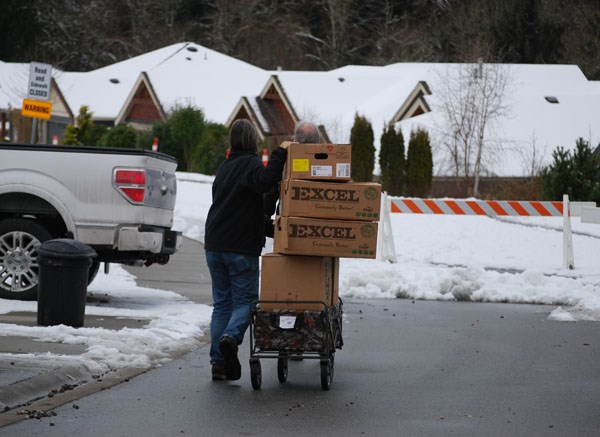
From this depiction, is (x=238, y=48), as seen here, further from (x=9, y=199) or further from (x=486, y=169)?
(x=9, y=199)

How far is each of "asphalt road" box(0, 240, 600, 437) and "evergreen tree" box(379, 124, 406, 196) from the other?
34261 millimetres

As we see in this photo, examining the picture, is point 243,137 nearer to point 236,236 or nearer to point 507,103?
point 236,236

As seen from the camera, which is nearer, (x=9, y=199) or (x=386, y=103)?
(x=9, y=199)

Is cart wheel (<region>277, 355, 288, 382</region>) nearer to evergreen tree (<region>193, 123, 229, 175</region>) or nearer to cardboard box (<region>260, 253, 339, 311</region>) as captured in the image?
cardboard box (<region>260, 253, 339, 311</region>)

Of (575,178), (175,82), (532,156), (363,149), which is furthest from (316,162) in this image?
(175,82)

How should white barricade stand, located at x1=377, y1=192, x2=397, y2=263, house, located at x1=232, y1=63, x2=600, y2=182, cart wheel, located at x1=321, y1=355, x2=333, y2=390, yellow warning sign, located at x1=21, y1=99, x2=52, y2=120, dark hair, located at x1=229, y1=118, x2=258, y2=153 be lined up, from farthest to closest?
house, located at x1=232, y1=63, x2=600, y2=182
yellow warning sign, located at x1=21, y1=99, x2=52, y2=120
white barricade stand, located at x1=377, y1=192, x2=397, y2=263
dark hair, located at x1=229, y1=118, x2=258, y2=153
cart wheel, located at x1=321, y1=355, x2=333, y2=390

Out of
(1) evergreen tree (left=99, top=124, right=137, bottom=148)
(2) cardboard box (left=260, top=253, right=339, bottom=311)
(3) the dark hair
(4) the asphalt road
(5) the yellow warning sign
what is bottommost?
(4) the asphalt road

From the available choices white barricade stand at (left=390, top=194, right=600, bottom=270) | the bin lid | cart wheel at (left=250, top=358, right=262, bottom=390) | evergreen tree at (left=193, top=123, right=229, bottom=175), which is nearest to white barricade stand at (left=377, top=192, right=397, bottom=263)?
Answer: white barricade stand at (left=390, top=194, right=600, bottom=270)

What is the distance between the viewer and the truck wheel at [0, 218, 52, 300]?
45.6 ft

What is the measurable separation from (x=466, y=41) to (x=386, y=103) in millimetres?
17691

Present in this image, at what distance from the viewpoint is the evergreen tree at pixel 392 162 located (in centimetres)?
4719

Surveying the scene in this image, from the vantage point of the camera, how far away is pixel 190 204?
35312 millimetres

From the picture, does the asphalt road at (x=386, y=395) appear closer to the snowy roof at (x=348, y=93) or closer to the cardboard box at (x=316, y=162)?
the cardboard box at (x=316, y=162)

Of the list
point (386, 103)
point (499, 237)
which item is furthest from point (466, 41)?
point (499, 237)
